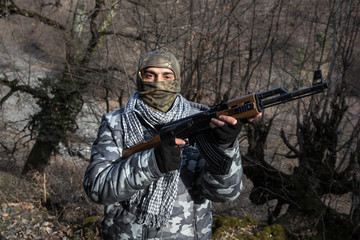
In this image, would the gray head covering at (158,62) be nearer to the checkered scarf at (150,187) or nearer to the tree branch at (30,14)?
the checkered scarf at (150,187)

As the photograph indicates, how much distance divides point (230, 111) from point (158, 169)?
0.58 meters

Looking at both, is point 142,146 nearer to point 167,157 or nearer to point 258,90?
point 167,157

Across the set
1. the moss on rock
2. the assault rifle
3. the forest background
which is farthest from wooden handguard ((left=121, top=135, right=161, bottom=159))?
the forest background

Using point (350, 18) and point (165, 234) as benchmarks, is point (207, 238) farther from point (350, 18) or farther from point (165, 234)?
point (350, 18)

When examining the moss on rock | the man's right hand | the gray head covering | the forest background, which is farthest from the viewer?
the forest background

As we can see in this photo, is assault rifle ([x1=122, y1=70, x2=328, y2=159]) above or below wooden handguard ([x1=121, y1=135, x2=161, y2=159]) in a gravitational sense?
above

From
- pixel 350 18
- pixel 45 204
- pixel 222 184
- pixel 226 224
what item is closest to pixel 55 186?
pixel 45 204

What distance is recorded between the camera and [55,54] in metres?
9.89

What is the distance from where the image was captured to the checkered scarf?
2092mm

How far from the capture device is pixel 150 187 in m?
2.16

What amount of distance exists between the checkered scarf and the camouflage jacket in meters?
0.05

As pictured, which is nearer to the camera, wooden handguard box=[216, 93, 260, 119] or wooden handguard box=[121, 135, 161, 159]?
wooden handguard box=[216, 93, 260, 119]

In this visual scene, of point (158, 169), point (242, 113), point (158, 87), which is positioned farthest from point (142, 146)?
point (242, 113)

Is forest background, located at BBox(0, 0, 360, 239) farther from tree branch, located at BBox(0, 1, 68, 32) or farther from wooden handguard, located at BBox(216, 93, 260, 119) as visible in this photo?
wooden handguard, located at BBox(216, 93, 260, 119)
